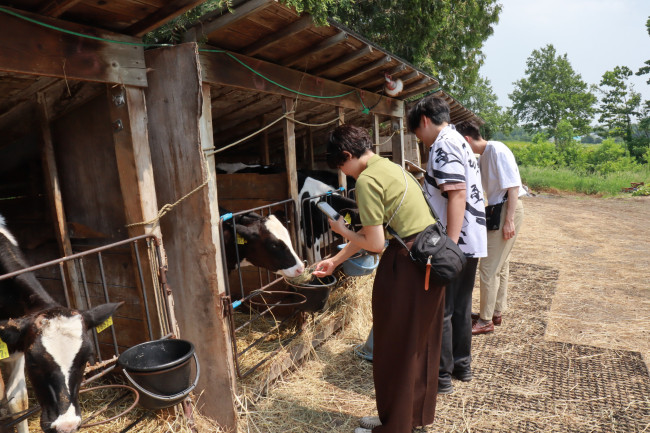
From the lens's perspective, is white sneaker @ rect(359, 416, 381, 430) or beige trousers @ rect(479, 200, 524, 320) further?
beige trousers @ rect(479, 200, 524, 320)

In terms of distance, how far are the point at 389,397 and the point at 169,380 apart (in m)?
1.31

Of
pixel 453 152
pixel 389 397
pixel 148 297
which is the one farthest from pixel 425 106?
pixel 148 297

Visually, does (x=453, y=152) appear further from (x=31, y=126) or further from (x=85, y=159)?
(x=31, y=126)

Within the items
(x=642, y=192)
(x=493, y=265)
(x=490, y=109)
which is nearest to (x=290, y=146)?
(x=493, y=265)

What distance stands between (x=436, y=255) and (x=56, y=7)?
2365 millimetres

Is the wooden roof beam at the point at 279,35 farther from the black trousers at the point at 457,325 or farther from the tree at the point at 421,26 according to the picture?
the tree at the point at 421,26

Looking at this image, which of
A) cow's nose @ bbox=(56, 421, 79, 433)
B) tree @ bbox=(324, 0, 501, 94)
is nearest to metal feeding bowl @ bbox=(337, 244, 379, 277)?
cow's nose @ bbox=(56, 421, 79, 433)

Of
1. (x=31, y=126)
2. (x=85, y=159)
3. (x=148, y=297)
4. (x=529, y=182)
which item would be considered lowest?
(x=529, y=182)

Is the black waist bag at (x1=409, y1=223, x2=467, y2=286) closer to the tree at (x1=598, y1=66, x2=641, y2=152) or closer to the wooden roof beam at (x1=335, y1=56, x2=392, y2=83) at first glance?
the wooden roof beam at (x1=335, y1=56, x2=392, y2=83)

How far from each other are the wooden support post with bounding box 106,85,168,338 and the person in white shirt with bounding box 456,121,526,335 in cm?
289

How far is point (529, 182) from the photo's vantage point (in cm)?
2273

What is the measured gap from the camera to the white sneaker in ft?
10.3

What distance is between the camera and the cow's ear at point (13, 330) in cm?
221

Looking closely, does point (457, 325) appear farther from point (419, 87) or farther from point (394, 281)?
point (419, 87)
